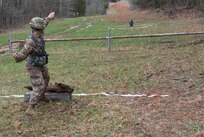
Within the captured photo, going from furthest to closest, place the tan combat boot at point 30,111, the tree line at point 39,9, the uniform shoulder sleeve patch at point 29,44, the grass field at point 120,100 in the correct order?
1. the tree line at point 39,9
2. the tan combat boot at point 30,111
3. the uniform shoulder sleeve patch at point 29,44
4. the grass field at point 120,100

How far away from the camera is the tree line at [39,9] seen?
54219 millimetres

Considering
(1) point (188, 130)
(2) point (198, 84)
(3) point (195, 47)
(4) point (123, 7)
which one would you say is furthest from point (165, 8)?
(1) point (188, 130)

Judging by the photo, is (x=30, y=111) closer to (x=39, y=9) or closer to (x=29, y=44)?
(x=29, y=44)

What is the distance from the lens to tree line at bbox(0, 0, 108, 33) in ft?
178

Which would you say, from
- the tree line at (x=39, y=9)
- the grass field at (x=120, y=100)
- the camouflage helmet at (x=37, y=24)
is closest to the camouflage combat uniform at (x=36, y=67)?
the camouflage helmet at (x=37, y=24)

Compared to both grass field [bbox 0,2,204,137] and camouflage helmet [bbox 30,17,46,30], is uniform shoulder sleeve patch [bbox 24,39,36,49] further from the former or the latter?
grass field [bbox 0,2,204,137]

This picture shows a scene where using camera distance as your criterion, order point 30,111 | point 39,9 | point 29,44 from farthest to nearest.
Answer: point 39,9
point 30,111
point 29,44

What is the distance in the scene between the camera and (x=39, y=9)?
6269cm

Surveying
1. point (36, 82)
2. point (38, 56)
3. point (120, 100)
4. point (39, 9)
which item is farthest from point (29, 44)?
point (39, 9)

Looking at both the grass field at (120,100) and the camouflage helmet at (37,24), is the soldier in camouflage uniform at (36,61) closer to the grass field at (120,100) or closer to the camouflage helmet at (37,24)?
the camouflage helmet at (37,24)

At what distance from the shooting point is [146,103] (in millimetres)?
7844

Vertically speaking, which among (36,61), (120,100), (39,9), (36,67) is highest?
(39,9)

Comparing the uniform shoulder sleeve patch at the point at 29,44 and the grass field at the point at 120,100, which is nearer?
the grass field at the point at 120,100

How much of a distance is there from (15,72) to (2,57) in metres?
5.35
